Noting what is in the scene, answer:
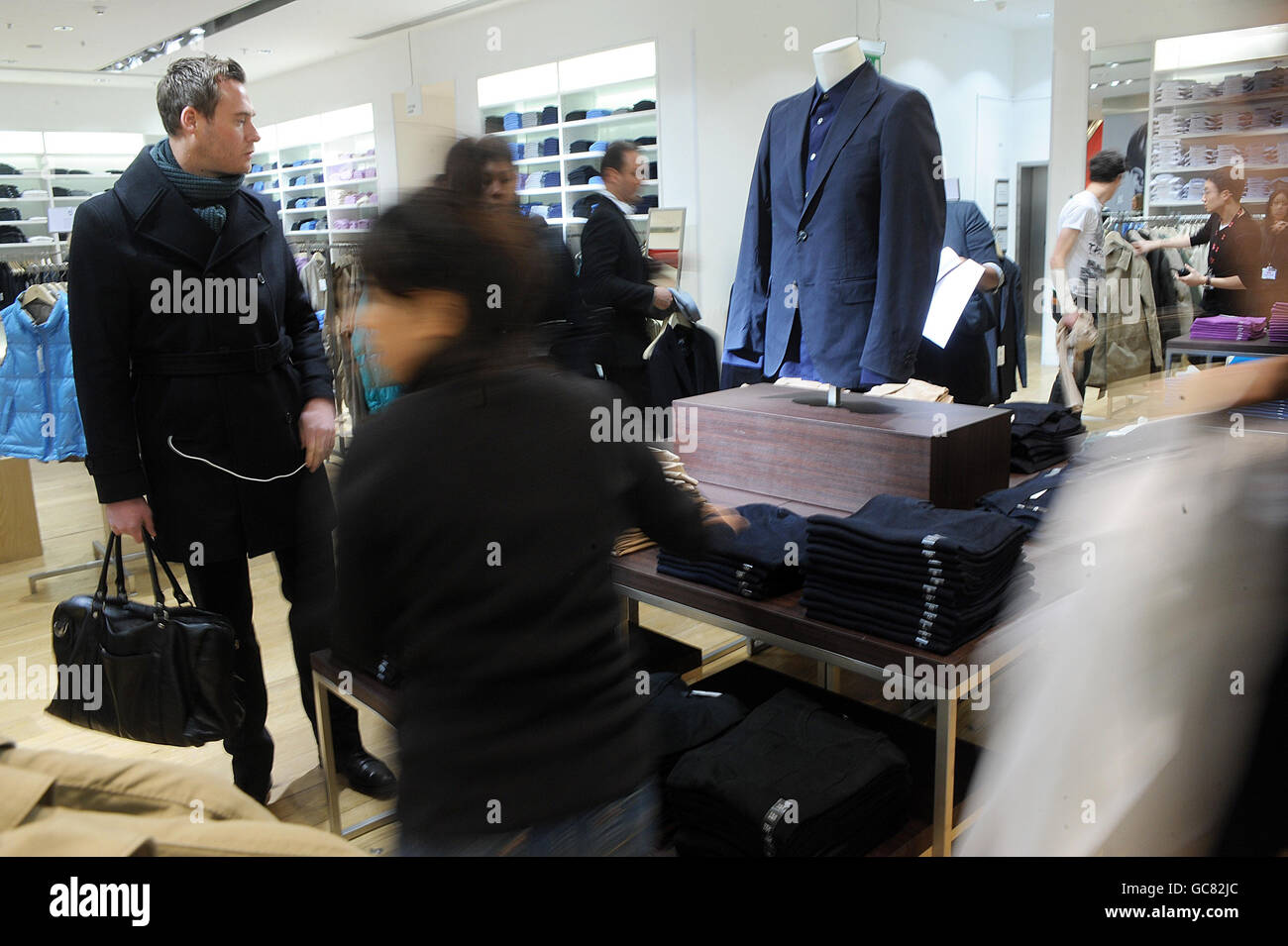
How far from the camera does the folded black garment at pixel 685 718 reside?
1.80m

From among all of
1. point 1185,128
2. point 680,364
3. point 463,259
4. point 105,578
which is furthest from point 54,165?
point 463,259

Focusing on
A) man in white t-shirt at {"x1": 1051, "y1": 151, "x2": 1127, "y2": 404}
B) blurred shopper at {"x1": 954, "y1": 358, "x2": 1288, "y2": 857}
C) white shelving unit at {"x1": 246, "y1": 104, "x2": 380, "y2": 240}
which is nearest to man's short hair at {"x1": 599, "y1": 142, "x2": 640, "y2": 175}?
man in white t-shirt at {"x1": 1051, "y1": 151, "x2": 1127, "y2": 404}

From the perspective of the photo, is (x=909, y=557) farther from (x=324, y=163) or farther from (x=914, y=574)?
(x=324, y=163)

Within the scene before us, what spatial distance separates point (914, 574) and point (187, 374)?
1.66m

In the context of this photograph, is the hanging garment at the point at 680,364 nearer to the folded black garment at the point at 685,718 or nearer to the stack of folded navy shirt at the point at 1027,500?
the stack of folded navy shirt at the point at 1027,500

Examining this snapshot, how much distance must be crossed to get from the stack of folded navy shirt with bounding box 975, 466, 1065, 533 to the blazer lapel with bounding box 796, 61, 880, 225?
828mm

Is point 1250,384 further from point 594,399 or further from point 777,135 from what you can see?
point 777,135

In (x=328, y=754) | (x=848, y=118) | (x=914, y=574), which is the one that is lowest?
(x=328, y=754)

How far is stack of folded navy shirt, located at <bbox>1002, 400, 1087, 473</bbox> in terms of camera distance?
263cm

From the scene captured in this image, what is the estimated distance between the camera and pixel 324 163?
39.5ft

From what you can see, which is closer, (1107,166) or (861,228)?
(861,228)

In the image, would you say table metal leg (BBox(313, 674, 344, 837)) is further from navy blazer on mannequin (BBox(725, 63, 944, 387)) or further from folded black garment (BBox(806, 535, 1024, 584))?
navy blazer on mannequin (BBox(725, 63, 944, 387))

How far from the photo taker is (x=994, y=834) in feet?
2.57
